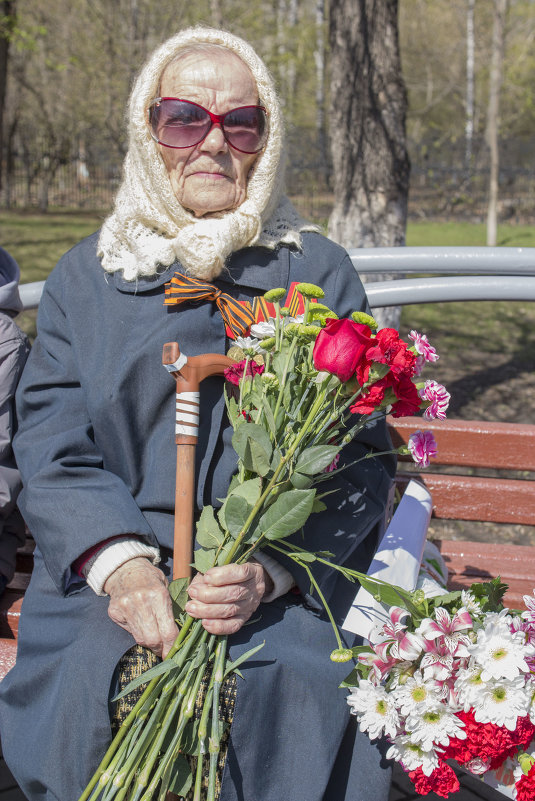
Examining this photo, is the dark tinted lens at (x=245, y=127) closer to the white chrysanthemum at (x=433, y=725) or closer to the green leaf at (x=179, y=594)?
the green leaf at (x=179, y=594)

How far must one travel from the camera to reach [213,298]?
2.34 m

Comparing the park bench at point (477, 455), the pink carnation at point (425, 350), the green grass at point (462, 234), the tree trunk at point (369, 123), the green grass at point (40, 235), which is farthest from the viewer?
the green grass at point (462, 234)

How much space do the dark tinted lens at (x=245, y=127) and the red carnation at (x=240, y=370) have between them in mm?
722

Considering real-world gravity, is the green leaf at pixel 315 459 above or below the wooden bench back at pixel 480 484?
above

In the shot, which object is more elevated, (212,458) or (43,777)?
(212,458)

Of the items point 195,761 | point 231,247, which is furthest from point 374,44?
point 195,761

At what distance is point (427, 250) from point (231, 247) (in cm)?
110

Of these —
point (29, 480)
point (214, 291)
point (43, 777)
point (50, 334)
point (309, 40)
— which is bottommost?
point (43, 777)

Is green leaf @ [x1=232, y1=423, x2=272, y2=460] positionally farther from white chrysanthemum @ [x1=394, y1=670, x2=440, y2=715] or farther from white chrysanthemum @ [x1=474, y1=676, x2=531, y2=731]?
white chrysanthemum @ [x1=474, y1=676, x2=531, y2=731]

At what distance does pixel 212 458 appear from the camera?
2250mm

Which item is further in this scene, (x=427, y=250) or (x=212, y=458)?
(x=427, y=250)

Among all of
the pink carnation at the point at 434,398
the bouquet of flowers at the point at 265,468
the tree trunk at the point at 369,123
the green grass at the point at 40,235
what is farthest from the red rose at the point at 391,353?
the green grass at the point at 40,235

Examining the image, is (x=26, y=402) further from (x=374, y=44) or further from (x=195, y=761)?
(x=374, y=44)

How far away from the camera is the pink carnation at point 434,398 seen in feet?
6.16
